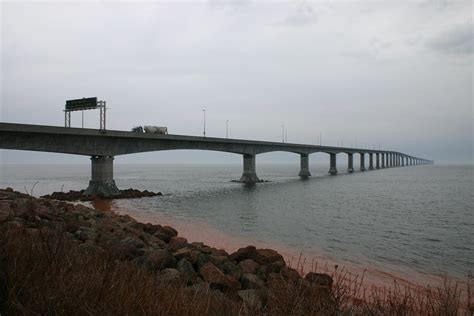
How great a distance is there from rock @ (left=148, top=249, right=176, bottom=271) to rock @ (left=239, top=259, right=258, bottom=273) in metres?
2.23

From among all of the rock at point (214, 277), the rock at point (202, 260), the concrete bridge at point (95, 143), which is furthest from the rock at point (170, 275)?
the concrete bridge at point (95, 143)

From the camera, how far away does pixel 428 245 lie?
56.7 feet

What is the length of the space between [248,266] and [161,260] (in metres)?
2.89

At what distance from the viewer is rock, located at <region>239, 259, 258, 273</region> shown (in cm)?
1021

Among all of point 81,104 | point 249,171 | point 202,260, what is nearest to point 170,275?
point 202,260

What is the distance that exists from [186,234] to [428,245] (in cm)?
1302

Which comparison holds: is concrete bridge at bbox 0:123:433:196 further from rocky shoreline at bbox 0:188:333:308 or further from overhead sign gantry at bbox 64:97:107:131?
rocky shoreline at bbox 0:188:333:308

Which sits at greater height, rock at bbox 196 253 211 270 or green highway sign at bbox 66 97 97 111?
green highway sign at bbox 66 97 97 111

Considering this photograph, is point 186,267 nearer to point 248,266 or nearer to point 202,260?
point 202,260

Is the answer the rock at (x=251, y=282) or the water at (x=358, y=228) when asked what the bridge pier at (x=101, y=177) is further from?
the rock at (x=251, y=282)

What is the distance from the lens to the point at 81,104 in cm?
3944

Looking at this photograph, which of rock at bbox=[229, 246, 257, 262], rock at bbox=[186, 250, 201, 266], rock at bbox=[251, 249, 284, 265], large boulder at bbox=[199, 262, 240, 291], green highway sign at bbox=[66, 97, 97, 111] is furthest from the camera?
green highway sign at bbox=[66, 97, 97, 111]

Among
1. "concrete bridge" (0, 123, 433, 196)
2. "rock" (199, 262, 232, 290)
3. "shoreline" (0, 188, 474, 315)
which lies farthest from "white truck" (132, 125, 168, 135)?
"rock" (199, 262, 232, 290)

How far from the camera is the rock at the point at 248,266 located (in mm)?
10213
